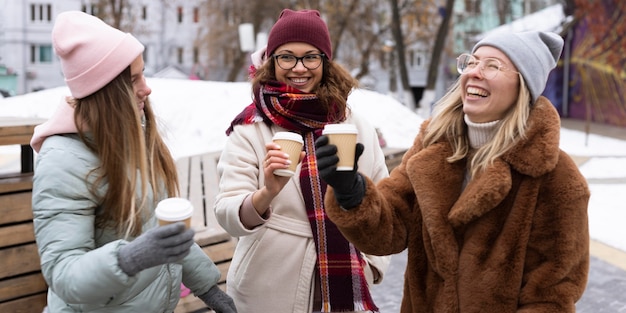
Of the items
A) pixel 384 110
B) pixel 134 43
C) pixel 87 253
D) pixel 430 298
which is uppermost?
pixel 134 43

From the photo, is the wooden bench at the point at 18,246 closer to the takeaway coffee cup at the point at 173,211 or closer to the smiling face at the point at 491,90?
the takeaway coffee cup at the point at 173,211

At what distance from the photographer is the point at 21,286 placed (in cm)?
353

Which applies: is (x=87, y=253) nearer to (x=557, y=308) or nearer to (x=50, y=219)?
(x=50, y=219)

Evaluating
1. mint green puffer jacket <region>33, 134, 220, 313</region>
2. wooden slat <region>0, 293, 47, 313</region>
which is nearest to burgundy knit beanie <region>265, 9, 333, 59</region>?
mint green puffer jacket <region>33, 134, 220, 313</region>

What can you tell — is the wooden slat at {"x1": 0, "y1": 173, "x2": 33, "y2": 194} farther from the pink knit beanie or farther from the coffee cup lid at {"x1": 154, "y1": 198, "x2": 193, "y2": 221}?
the coffee cup lid at {"x1": 154, "y1": 198, "x2": 193, "y2": 221}

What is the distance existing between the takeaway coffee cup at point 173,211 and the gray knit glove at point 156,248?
15 mm

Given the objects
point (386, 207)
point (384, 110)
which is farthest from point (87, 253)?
point (384, 110)

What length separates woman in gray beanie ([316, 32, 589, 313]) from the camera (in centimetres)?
208

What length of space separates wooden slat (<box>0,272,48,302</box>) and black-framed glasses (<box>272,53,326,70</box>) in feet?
6.17

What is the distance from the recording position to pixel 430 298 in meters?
2.26

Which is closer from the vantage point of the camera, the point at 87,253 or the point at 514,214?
the point at 87,253

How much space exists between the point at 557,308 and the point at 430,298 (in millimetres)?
406

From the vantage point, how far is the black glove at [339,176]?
1.96 metres

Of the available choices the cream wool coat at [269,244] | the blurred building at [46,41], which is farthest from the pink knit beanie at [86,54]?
the blurred building at [46,41]
